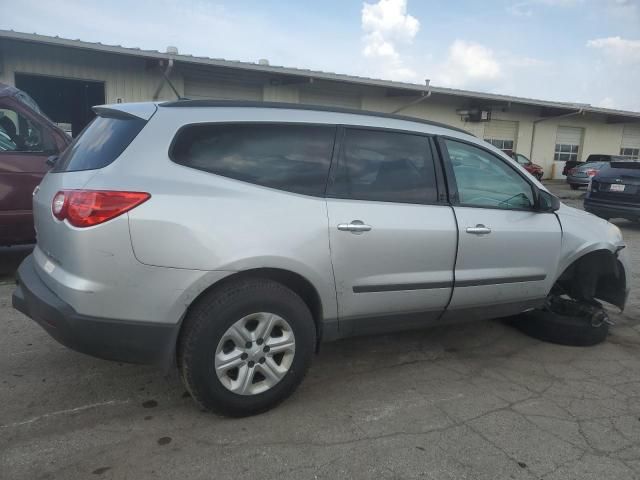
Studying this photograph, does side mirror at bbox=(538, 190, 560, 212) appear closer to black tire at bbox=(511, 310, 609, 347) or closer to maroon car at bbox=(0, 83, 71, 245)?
black tire at bbox=(511, 310, 609, 347)

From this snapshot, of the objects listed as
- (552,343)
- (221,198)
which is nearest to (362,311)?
(221,198)

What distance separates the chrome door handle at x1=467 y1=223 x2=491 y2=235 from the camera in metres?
3.42

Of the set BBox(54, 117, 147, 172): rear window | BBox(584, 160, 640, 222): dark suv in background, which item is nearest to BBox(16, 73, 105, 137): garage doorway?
BBox(54, 117, 147, 172): rear window

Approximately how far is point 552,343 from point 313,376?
2156mm

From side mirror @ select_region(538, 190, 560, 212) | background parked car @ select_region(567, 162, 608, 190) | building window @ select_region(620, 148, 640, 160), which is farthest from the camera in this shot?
building window @ select_region(620, 148, 640, 160)

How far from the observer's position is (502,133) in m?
23.4

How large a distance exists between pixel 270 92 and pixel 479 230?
555 inches

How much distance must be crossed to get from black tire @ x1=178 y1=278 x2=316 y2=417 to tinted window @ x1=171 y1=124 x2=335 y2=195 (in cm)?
60

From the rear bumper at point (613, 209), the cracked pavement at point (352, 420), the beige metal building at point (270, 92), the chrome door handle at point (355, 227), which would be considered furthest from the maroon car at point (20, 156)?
the rear bumper at point (613, 209)

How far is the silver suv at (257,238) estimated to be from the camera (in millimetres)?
2508

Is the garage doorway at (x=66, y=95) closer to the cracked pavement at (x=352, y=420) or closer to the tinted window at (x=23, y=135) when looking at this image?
the tinted window at (x=23, y=135)

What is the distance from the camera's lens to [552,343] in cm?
428

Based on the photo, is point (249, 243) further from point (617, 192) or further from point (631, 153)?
point (631, 153)

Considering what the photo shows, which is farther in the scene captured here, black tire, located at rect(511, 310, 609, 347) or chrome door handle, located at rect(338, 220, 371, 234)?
black tire, located at rect(511, 310, 609, 347)
